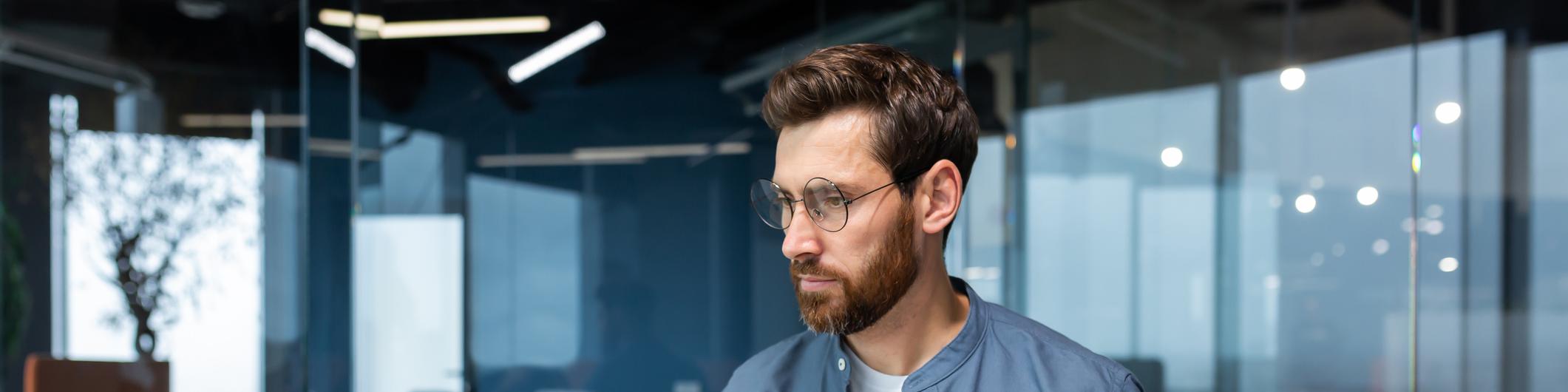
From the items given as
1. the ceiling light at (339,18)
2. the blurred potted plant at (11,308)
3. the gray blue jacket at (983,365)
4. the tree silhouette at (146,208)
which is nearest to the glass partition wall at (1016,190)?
the ceiling light at (339,18)

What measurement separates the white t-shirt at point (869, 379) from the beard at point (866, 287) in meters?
0.12

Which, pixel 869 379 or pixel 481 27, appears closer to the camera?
pixel 869 379

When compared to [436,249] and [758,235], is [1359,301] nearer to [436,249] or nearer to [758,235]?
[758,235]

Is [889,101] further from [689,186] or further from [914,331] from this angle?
[689,186]

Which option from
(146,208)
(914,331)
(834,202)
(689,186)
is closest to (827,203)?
(834,202)

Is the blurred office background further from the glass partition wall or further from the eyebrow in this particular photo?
the eyebrow

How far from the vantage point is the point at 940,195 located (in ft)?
4.58

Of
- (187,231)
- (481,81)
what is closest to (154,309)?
Result: (187,231)

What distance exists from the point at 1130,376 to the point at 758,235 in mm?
2822

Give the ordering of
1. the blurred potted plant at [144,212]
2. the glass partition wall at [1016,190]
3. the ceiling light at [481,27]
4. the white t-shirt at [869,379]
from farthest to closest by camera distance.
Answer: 1. the blurred potted plant at [144,212]
2. the ceiling light at [481,27]
3. the glass partition wall at [1016,190]
4. the white t-shirt at [869,379]

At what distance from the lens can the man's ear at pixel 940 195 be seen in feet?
4.50

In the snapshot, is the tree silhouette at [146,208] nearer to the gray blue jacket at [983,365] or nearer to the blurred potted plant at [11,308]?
the blurred potted plant at [11,308]

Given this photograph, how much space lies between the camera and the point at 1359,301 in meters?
Answer: 3.33

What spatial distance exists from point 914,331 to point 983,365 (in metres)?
0.10
